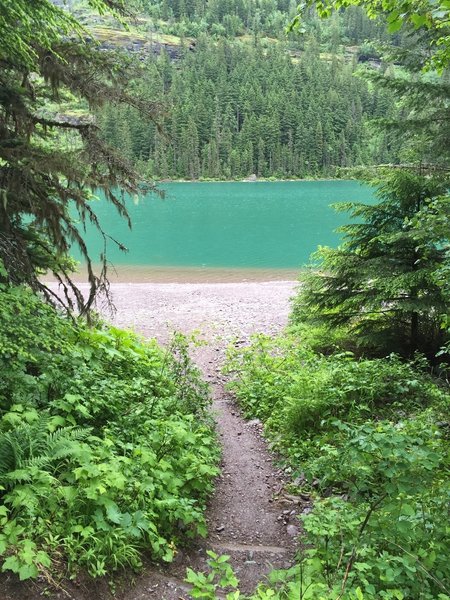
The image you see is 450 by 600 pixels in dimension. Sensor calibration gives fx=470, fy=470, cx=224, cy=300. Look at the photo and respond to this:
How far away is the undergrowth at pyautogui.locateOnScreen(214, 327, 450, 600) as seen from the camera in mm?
3098

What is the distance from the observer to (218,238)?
38906 millimetres

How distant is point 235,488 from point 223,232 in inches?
1483

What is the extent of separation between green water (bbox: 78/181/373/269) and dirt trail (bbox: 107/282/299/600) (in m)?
14.4

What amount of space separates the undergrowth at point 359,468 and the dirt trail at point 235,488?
0.31 metres

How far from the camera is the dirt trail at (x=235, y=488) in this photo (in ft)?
13.4

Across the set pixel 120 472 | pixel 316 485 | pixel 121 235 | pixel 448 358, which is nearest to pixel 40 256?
pixel 120 472

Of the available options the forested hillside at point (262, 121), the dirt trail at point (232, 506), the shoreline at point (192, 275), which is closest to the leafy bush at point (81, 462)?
the dirt trail at point (232, 506)

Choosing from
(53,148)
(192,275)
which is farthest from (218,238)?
(53,148)

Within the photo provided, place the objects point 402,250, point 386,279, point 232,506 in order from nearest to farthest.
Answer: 1. point 232,506
2. point 386,279
3. point 402,250

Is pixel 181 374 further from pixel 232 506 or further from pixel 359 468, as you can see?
pixel 359 468

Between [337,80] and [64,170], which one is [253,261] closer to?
[64,170]

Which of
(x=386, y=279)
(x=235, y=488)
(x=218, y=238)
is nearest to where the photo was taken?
(x=235, y=488)

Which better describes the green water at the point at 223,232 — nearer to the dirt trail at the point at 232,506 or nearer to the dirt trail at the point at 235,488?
the dirt trail at the point at 235,488

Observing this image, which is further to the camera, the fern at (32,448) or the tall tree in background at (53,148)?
the tall tree in background at (53,148)
